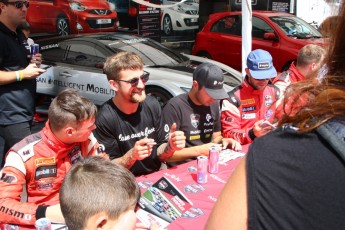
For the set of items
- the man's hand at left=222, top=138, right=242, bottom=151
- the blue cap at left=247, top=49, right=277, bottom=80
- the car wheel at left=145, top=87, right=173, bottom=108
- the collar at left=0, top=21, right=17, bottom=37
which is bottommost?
the car wheel at left=145, top=87, right=173, bottom=108

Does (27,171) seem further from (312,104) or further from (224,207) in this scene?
(312,104)

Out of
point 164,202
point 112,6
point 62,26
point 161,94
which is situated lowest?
point 161,94

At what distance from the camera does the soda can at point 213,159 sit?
8.20 ft

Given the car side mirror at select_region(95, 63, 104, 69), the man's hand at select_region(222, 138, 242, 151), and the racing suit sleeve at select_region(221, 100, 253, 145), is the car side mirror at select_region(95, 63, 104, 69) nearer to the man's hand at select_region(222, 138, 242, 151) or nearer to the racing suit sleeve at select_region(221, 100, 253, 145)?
the racing suit sleeve at select_region(221, 100, 253, 145)

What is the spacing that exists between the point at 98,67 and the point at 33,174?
170 inches

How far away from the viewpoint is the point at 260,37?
948 centimetres

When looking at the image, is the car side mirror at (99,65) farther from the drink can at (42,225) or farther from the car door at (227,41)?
the drink can at (42,225)

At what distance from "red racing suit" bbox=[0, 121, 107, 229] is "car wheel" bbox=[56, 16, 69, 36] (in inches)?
247

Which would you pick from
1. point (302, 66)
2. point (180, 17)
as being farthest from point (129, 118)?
point (180, 17)

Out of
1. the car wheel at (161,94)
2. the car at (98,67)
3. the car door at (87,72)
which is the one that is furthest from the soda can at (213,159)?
the car door at (87,72)

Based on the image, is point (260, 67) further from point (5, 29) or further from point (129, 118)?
point (5, 29)

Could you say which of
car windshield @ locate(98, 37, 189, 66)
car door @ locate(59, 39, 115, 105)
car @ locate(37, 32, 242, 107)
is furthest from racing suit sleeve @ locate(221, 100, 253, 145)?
car windshield @ locate(98, 37, 189, 66)

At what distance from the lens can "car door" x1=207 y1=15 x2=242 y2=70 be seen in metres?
9.64

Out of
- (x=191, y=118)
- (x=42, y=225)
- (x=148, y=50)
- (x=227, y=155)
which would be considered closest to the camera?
(x=42, y=225)
